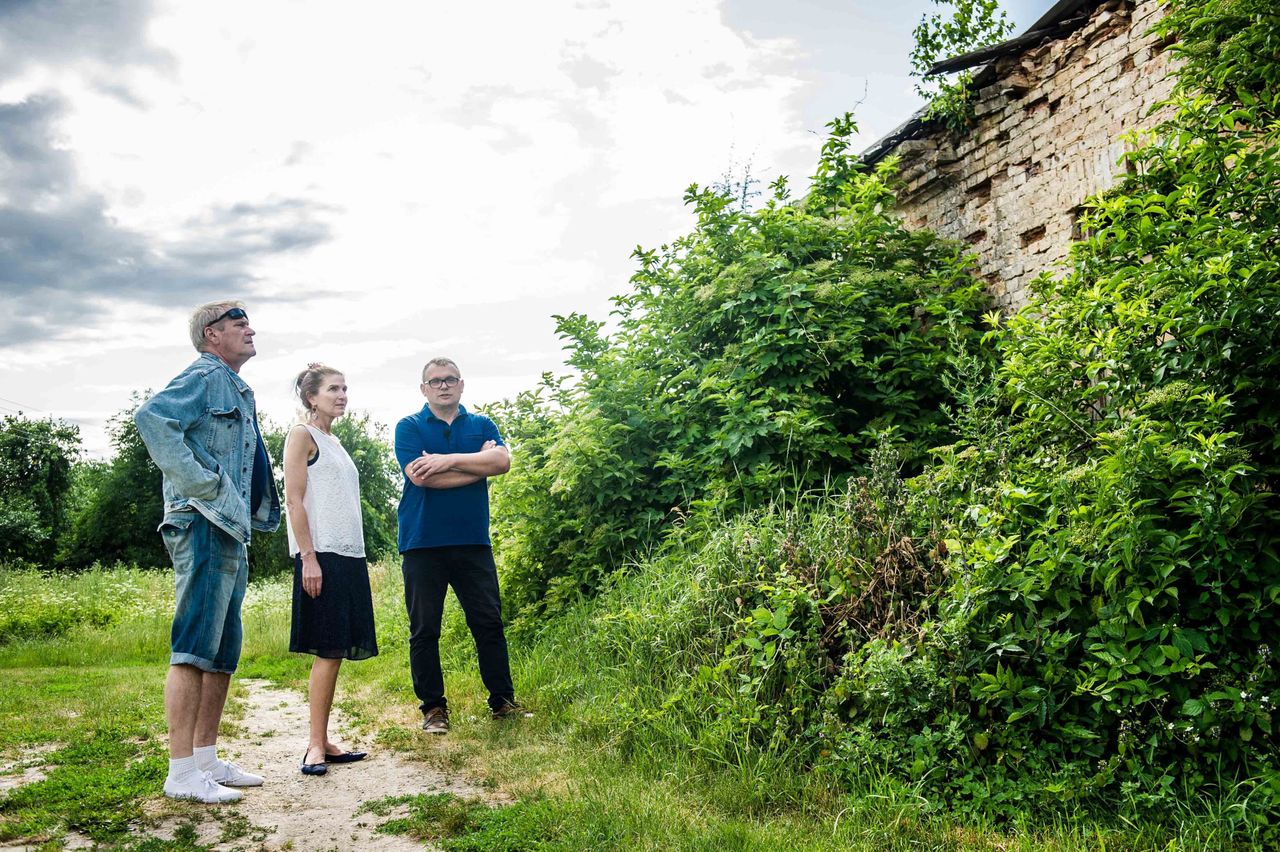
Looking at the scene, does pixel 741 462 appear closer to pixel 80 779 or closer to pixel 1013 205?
pixel 1013 205

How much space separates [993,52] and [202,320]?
7222 mm

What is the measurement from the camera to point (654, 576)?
21.2ft

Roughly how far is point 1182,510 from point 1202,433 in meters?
0.53

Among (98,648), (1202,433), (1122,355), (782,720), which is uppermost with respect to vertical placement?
(1122,355)

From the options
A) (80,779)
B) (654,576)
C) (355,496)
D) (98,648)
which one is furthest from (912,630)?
(98,648)

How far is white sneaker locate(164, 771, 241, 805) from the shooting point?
3951 mm

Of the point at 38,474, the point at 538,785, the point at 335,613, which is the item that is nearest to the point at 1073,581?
the point at 538,785

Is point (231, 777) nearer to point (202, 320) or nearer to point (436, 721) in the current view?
point (436, 721)

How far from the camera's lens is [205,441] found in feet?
13.9

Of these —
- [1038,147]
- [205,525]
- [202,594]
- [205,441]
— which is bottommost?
[202,594]

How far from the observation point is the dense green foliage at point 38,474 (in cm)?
3581

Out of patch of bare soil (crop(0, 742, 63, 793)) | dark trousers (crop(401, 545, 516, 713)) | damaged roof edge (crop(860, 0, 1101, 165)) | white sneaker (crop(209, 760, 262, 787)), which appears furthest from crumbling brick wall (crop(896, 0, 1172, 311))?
patch of bare soil (crop(0, 742, 63, 793))

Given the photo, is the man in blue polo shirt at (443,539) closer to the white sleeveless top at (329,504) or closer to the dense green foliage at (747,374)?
the white sleeveless top at (329,504)

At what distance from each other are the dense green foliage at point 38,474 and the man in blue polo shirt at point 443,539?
3630 centimetres
